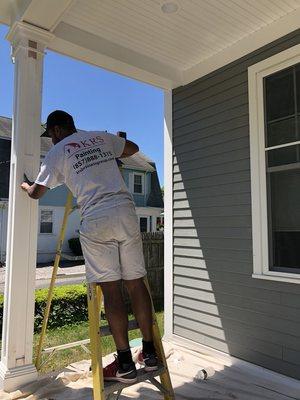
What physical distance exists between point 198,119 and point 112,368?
2.73 metres

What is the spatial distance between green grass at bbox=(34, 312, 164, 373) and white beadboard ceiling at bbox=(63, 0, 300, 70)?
297 cm

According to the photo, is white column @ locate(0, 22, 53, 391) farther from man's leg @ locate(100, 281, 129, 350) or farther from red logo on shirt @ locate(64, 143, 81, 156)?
man's leg @ locate(100, 281, 129, 350)

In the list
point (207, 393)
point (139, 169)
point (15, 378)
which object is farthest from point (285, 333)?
point (139, 169)

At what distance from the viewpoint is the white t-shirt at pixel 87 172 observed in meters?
2.19

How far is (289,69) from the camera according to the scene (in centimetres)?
314

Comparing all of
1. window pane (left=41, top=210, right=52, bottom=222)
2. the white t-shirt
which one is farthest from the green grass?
window pane (left=41, top=210, right=52, bottom=222)

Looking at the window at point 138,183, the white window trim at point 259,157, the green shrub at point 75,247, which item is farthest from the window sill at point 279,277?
the window at point 138,183

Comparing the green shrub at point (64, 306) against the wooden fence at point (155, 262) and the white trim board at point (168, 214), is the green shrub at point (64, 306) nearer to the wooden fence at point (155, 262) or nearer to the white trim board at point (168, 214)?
the wooden fence at point (155, 262)

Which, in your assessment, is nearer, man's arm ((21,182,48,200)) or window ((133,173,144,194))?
man's arm ((21,182,48,200))

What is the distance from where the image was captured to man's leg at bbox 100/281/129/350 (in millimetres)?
2057

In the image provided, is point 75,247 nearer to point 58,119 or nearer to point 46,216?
point 46,216

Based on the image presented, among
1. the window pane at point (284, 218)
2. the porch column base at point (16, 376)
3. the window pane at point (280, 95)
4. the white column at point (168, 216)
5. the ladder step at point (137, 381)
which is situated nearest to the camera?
the ladder step at point (137, 381)

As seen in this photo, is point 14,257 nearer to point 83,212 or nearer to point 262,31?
point 83,212

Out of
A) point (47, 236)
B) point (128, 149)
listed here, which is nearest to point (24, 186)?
point (128, 149)
